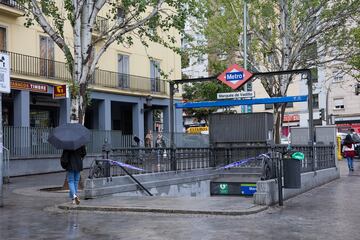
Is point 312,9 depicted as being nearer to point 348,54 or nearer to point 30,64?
point 348,54

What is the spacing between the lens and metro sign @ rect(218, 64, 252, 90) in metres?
16.5

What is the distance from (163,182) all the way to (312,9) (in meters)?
12.5

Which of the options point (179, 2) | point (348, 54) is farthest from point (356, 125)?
point (179, 2)

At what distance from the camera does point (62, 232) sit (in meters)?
8.57

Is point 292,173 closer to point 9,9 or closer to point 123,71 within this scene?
point 9,9

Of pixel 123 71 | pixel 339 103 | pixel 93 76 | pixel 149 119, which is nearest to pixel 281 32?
pixel 93 76

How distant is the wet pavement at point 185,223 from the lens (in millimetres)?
8180

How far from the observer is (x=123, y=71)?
3331 centimetres

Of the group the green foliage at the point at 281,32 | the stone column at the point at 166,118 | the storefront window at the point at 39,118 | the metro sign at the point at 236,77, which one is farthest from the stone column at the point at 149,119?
the metro sign at the point at 236,77

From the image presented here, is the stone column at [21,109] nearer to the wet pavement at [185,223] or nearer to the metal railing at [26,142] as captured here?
the metal railing at [26,142]

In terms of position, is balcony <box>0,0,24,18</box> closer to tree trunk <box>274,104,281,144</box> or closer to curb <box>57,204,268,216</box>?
tree trunk <box>274,104,281,144</box>

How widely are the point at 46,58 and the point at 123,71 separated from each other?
22.1ft

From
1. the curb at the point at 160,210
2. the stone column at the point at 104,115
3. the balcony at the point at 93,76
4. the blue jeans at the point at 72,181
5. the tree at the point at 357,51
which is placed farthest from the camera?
the stone column at the point at 104,115

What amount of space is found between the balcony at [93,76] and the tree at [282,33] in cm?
707
